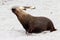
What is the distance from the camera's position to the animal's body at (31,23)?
8.80m

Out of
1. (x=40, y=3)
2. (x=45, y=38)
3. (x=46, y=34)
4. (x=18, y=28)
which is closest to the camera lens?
(x=45, y=38)

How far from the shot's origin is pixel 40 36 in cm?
842

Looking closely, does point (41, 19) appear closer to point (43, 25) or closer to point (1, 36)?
point (43, 25)

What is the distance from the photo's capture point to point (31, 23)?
888cm

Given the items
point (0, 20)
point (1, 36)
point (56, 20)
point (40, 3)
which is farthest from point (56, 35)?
point (40, 3)

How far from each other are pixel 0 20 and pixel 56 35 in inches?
134

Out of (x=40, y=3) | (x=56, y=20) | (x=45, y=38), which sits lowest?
(x=40, y=3)

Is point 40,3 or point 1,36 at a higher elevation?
point 1,36

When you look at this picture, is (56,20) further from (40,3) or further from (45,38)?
(40,3)

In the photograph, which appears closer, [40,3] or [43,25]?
[43,25]

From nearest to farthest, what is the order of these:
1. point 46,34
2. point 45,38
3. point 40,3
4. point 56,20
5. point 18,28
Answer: point 45,38 → point 46,34 → point 18,28 → point 56,20 → point 40,3

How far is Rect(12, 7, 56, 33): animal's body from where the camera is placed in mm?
8805

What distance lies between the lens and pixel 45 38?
811cm

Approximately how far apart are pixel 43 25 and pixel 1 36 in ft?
3.70
